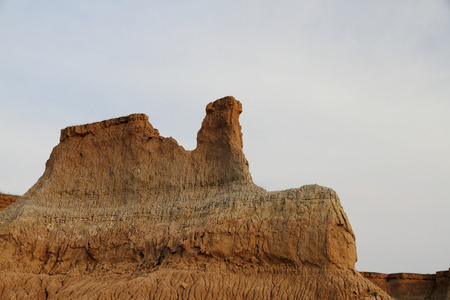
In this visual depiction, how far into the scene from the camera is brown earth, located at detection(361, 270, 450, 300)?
43.4 metres

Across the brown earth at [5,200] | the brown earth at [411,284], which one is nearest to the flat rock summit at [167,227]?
the brown earth at [5,200]

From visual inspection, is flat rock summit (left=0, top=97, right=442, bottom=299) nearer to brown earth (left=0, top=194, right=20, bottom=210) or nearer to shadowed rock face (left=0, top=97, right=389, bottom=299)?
shadowed rock face (left=0, top=97, right=389, bottom=299)

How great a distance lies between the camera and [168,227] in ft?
79.5

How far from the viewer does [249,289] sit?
20.5 metres

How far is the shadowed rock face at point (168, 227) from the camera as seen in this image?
20578 millimetres

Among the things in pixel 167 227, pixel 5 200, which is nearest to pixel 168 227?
pixel 167 227

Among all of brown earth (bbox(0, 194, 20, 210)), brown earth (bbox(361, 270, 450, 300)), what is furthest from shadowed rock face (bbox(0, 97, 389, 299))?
brown earth (bbox(361, 270, 450, 300))

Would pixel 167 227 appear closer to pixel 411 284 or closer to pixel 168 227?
pixel 168 227

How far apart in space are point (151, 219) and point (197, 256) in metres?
3.66

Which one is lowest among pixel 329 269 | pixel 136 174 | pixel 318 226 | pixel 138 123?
pixel 329 269

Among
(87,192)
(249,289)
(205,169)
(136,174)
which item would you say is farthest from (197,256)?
(87,192)

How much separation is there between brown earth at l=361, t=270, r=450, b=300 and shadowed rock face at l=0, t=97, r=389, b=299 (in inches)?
989

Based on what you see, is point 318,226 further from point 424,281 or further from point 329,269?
point 424,281

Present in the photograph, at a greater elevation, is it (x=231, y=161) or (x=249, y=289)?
(x=231, y=161)
